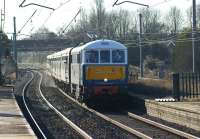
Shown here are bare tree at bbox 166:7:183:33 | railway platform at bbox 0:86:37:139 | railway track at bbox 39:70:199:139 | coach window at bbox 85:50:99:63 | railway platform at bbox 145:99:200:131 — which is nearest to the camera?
railway platform at bbox 0:86:37:139

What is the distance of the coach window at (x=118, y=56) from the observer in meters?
25.1

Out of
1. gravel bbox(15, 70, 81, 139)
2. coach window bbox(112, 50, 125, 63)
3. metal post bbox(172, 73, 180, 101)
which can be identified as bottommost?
gravel bbox(15, 70, 81, 139)

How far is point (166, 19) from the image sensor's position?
89.2m

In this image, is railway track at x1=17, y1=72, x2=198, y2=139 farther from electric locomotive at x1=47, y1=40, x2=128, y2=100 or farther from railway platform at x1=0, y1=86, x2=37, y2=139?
electric locomotive at x1=47, y1=40, x2=128, y2=100

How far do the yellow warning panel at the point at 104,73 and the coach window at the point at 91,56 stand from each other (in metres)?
0.39

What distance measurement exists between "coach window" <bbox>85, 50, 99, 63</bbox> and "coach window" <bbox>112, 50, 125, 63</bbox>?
0.74 metres

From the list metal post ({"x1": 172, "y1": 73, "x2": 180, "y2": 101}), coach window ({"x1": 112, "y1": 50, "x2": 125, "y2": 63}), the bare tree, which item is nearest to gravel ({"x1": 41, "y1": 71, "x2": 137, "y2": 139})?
coach window ({"x1": 112, "y1": 50, "x2": 125, "y2": 63})

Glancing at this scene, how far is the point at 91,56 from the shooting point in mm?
25062

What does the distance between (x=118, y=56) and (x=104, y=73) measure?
1.08m

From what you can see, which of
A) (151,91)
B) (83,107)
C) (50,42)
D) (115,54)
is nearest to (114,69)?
(115,54)

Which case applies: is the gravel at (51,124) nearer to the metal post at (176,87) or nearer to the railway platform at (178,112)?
the railway platform at (178,112)

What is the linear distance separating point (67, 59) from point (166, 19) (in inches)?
2307

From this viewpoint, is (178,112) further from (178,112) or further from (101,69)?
(101,69)

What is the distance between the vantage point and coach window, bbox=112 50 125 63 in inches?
987
